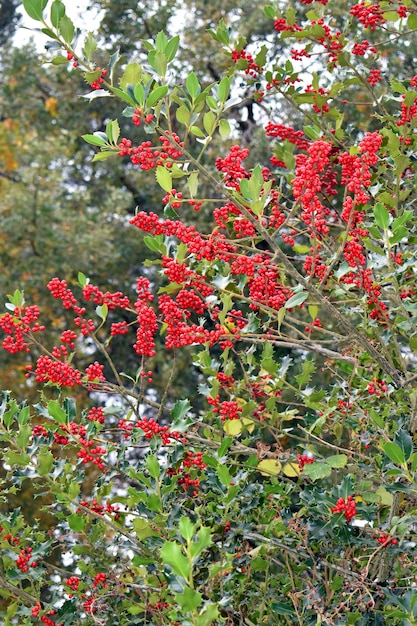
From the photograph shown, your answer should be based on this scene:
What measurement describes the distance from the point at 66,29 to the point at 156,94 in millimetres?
316

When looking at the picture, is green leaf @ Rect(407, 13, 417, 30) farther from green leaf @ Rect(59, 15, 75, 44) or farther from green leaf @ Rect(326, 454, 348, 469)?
green leaf @ Rect(326, 454, 348, 469)

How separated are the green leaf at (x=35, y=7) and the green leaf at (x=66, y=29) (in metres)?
0.05

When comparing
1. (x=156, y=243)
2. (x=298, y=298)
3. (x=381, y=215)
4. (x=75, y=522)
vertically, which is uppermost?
Answer: (x=381, y=215)

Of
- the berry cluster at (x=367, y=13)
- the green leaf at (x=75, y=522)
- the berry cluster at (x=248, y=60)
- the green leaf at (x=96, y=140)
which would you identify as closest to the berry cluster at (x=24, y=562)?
the green leaf at (x=75, y=522)

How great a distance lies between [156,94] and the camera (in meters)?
2.21

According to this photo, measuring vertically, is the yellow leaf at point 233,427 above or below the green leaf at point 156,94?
below

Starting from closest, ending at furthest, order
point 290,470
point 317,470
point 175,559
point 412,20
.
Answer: point 175,559 → point 317,470 → point 290,470 → point 412,20

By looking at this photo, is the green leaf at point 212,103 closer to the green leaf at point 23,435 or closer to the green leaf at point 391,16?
the green leaf at point 23,435

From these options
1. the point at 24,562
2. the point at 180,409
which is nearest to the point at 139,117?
the point at 180,409

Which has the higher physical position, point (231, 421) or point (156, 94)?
point (156, 94)

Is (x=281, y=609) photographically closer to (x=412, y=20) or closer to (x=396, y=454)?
(x=396, y=454)

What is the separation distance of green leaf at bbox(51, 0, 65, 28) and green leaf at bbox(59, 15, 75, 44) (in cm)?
1

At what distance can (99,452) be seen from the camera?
103 inches

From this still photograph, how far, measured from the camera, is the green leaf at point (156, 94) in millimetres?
2200
